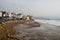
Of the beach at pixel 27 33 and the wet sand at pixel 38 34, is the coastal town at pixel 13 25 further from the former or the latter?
the wet sand at pixel 38 34

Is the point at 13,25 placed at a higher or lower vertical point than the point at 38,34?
higher

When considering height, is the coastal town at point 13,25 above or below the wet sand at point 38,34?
above

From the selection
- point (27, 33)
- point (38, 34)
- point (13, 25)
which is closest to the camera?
point (38, 34)

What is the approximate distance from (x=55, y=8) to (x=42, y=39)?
108 cm

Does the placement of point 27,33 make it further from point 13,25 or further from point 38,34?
point 13,25

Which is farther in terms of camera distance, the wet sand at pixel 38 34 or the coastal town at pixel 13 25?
the wet sand at pixel 38 34

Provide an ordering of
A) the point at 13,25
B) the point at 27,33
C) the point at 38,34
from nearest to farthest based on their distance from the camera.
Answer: the point at 38,34 < the point at 27,33 < the point at 13,25

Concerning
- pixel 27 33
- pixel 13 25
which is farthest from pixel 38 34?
pixel 13 25

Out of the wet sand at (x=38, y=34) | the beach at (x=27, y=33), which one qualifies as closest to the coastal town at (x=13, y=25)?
the beach at (x=27, y=33)

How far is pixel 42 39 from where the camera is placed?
3.16 m

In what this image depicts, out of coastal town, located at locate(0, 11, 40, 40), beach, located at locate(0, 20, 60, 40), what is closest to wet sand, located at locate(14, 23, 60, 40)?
beach, located at locate(0, 20, 60, 40)

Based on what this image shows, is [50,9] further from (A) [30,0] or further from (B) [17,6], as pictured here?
(B) [17,6]

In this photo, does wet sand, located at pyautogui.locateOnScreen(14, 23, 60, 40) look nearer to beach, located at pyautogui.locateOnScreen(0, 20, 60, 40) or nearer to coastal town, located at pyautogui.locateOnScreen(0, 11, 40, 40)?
beach, located at pyautogui.locateOnScreen(0, 20, 60, 40)

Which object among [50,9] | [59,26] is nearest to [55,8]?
[50,9]
